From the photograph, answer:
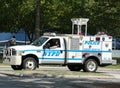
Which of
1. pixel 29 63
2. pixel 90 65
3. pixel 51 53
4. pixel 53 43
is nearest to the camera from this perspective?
pixel 29 63

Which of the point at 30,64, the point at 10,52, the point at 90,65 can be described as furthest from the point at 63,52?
the point at 10,52

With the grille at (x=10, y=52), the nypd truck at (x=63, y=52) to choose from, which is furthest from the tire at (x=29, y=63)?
the grille at (x=10, y=52)

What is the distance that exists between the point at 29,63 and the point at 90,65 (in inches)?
144

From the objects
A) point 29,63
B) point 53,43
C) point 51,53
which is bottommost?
point 29,63

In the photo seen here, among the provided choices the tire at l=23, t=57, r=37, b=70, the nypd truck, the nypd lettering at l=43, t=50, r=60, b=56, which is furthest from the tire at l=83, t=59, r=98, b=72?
the tire at l=23, t=57, r=37, b=70

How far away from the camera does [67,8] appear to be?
4203 centimetres

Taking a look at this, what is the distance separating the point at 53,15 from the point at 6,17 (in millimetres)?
4295

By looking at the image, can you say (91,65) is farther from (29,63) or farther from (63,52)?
(29,63)

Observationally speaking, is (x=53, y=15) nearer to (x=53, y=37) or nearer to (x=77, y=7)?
(x=77, y=7)

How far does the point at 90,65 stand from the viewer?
87.0 feet

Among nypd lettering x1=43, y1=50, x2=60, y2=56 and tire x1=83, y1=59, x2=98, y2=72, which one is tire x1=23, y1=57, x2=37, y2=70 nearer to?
nypd lettering x1=43, y1=50, x2=60, y2=56

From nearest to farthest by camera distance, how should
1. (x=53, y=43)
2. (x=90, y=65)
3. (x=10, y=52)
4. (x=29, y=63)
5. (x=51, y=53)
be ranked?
(x=29, y=63)
(x=10, y=52)
(x=51, y=53)
(x=53, y=43)
(x=90, y=65)

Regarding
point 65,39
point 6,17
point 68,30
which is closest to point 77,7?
point 68,30

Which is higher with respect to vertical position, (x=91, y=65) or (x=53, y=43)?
(x=53, y=43)
